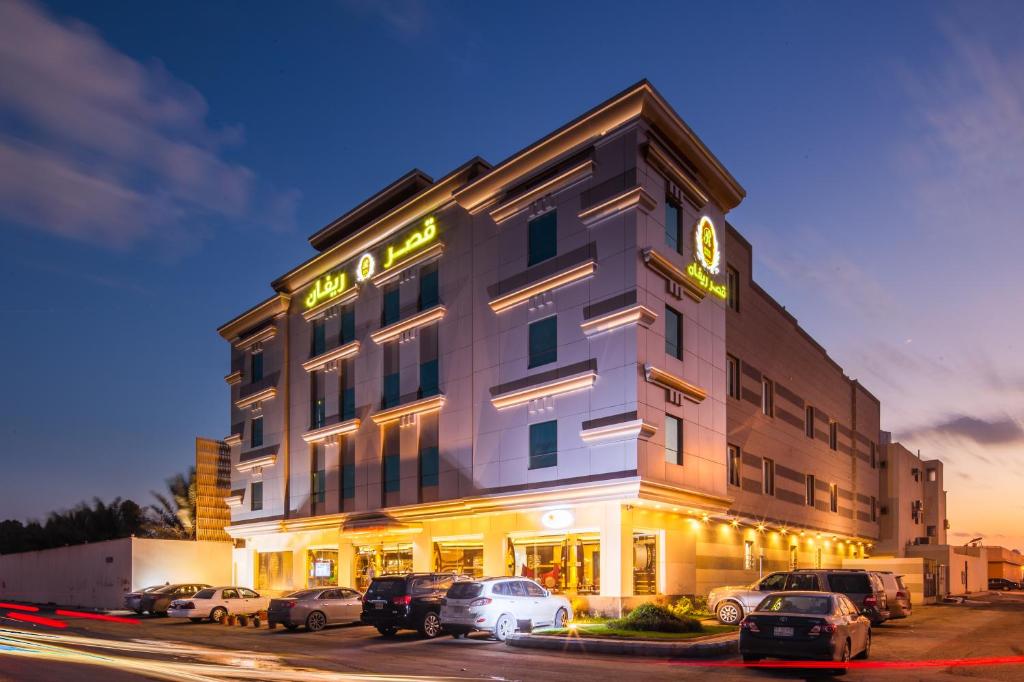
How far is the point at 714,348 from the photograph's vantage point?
120 feet

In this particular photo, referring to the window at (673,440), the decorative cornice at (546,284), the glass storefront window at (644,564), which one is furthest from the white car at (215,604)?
the window at (673,440)

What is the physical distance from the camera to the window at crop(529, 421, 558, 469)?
32688 millimetres

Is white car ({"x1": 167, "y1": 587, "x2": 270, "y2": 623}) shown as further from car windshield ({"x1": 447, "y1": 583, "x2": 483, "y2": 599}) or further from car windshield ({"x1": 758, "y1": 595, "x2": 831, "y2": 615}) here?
car windshield ({"x1": 758, "y1": 595, "x2": 831, "y2": 615})

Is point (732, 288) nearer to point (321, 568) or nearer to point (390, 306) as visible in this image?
point (390, 306)

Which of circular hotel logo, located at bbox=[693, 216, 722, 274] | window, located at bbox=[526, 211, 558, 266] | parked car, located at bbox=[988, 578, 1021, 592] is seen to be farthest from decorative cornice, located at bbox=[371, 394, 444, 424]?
parked car, located at bbox=[988, 578, 1021, 592]

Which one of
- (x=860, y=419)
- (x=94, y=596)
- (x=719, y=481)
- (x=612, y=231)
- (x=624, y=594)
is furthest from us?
(x=860, y=419)

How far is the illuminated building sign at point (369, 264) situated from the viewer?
4109 cm

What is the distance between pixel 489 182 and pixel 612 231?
737 centimetres

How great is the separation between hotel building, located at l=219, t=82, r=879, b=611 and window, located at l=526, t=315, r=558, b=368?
72mm

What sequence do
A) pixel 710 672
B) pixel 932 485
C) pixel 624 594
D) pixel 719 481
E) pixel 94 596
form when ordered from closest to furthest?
pixel 710 672 < pixel 624 594 < pixel 719 481 < pixel 94 596 < pixel 932 485

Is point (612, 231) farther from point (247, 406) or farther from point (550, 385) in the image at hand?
point (247, 406)

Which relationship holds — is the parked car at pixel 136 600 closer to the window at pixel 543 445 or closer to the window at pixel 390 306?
the window at pixel 390 306

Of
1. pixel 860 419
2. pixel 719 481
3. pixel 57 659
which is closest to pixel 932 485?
pixel 860 419

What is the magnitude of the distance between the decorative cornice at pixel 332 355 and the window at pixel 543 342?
44.1ft
